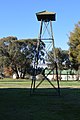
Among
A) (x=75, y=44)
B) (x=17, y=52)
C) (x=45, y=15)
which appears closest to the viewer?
(x=45, y=15)

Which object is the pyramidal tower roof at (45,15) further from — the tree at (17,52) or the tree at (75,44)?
the tree at (17,52)

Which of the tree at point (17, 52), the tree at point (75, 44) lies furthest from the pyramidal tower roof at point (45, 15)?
the tree at point (17, 52)

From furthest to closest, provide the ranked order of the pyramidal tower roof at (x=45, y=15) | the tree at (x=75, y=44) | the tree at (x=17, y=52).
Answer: the tree at (x=17, y=52) < the tree at (x=75, y=44) < the pyramidal tower roof at (x=45, y=15)

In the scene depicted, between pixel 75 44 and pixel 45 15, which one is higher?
pixel 45 15

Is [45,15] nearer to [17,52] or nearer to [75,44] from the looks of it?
[75,44]

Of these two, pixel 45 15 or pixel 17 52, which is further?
pixel 17 52

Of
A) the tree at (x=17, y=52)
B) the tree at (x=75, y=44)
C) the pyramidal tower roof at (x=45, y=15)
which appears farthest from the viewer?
the tree at (x=17, y=52)

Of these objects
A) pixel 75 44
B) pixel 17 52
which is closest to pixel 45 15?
pixel 75 44

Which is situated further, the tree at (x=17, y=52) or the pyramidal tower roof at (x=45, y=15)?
the tree at (x=17, y=52)

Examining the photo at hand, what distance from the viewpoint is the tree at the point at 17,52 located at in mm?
99438

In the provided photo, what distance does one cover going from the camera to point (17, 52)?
99062mm

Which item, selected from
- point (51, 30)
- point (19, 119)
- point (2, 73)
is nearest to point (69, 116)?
point (19, 119)

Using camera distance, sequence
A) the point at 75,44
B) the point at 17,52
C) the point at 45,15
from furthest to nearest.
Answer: the point at 17,52, the point at 75,44, the point at 45,15

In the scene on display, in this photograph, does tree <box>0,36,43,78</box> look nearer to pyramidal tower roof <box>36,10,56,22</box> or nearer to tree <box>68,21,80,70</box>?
tree <box>68,21,80,70</box>
